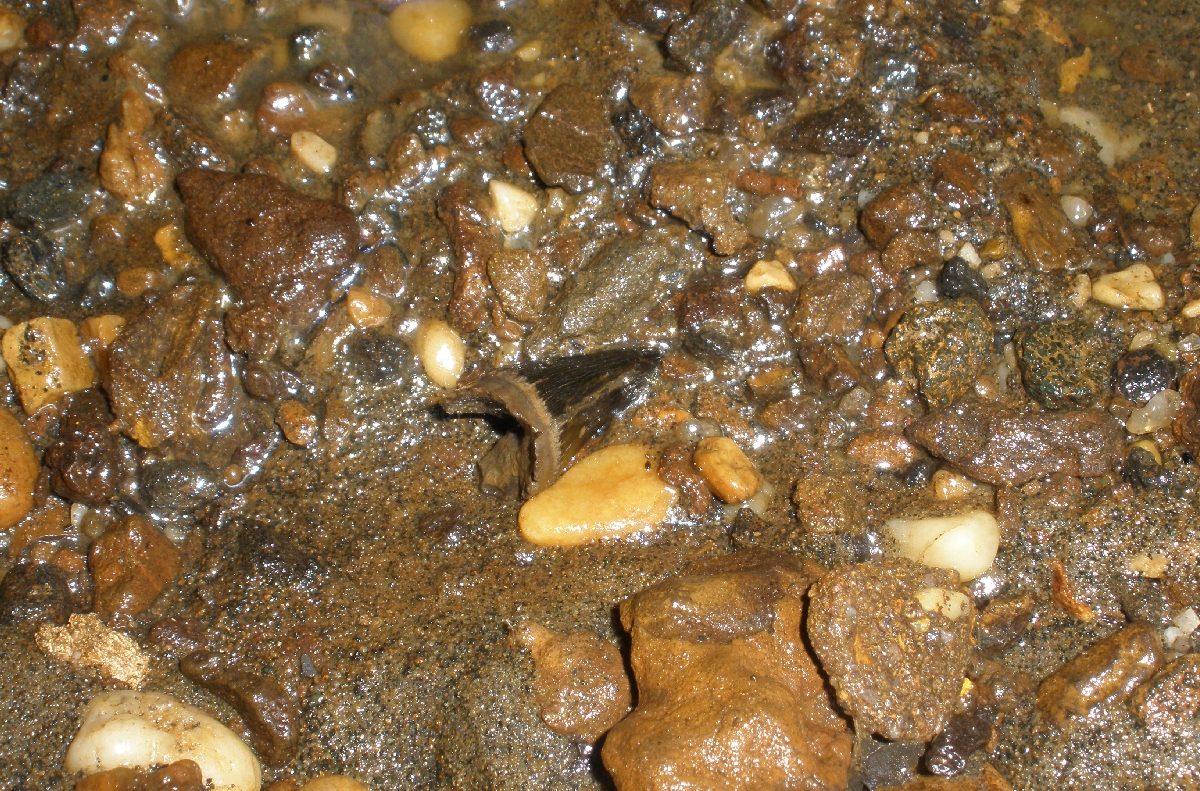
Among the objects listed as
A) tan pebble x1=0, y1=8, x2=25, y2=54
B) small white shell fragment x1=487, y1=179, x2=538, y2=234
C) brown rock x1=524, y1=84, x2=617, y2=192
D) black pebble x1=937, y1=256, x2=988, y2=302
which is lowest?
black pebble x1=937, y1=256, x2=988, y2=302

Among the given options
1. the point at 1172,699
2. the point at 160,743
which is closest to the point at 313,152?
the point at 160,743

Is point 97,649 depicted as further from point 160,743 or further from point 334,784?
point 334,784

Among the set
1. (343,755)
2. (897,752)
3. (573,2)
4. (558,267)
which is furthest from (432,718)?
(573,2)

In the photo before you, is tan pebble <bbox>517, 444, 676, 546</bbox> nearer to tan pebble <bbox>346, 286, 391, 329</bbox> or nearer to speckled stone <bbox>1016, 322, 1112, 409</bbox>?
tan pebble <bbox>346, 286, 391, 329</bbox>

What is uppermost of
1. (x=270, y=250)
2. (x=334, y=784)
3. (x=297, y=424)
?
(x=270, y=250)

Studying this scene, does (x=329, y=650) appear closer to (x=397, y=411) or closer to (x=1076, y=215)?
(x=397, y=411)

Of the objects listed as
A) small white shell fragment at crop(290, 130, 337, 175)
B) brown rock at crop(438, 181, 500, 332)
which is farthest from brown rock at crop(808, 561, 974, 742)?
small white shell fragment at crop(290, 130, 337, 175)
